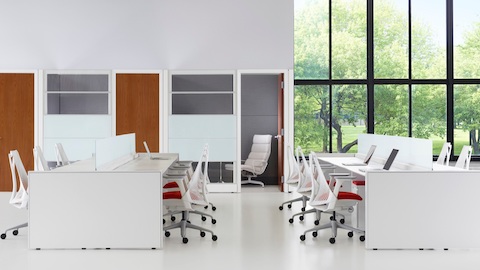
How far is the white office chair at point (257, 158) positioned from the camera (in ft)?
39.4

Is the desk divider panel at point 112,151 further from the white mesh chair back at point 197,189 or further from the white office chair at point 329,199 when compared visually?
the white office chair at point 329,199

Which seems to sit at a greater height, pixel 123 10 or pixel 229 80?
pixel 123 10

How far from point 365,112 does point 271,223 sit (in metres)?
4.97

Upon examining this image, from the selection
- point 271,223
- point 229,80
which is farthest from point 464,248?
point 229,80

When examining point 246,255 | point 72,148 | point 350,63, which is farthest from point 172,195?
point 350,63

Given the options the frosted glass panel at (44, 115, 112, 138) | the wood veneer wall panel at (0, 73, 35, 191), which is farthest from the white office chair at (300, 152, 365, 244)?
the wood veneer wall panel at (0, 73, 35, 191)

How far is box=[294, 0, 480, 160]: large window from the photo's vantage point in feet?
39.7

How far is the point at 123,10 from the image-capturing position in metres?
11.3

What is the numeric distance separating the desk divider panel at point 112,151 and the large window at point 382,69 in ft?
13.9

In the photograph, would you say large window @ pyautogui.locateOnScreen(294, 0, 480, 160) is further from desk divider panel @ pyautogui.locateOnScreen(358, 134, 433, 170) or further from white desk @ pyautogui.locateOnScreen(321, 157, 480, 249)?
white desk @ pyautogui.locateOnScreen(321, 157, 480, 249)

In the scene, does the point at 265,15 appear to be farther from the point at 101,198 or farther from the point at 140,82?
the point at 101,198

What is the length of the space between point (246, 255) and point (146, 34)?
245 inches

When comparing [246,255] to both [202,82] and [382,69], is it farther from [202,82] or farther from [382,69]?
[382,69]

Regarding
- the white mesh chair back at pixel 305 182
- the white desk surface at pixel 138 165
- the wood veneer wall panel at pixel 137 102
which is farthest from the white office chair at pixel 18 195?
the wood veneer wall panel at pixel 137 102
